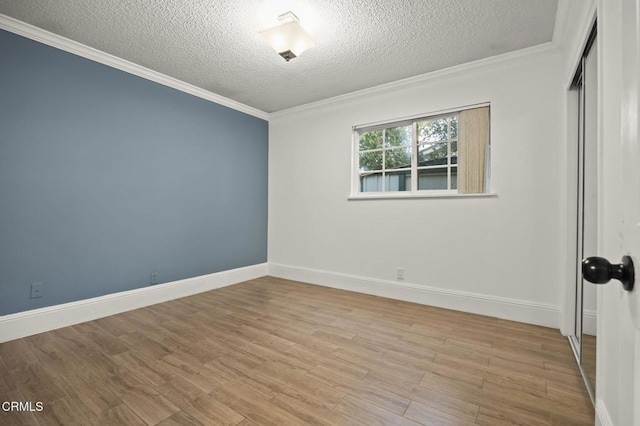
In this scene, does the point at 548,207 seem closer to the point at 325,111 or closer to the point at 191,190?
the point at 325,111

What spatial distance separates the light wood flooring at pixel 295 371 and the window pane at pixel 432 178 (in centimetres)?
144

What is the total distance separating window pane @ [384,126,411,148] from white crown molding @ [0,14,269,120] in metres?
2.26

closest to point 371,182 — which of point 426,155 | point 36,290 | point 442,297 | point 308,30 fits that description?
point 426,155

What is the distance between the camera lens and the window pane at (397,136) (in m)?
3.58

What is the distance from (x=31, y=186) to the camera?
2.45m

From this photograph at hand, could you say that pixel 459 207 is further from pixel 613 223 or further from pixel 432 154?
pixel 613 223

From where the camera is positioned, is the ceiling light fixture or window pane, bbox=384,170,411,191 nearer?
the ceiling light fixture

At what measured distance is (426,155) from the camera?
3426 mm

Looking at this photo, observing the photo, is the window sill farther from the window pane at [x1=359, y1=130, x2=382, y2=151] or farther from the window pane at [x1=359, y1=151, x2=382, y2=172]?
the window pane at [x1=359, y1=130, x2=382, y2=151]

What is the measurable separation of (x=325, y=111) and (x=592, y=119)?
298 centimetres

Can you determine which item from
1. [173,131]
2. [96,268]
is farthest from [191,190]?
[96,268]

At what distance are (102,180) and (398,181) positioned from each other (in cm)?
331

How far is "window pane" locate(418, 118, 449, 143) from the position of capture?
331 centimetres

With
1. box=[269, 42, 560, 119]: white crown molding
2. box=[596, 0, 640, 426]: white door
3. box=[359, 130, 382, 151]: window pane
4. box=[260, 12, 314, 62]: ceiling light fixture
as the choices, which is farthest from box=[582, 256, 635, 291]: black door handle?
box=[359, 130, 382, 151]: window pane
